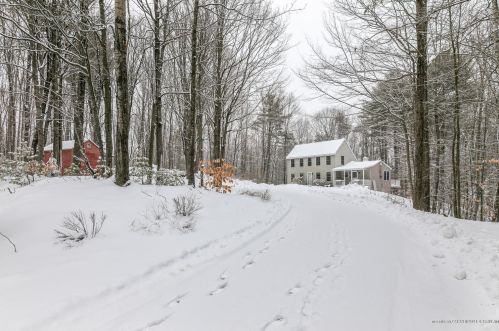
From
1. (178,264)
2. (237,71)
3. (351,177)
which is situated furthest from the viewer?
(351,177)

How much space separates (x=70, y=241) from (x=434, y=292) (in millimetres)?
4765

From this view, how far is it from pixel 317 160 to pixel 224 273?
3448 cm

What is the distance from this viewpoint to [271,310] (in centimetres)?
288

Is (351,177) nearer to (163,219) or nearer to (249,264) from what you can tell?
(163,219)

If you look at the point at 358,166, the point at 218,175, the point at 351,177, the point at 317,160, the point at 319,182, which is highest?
the point at 317,160

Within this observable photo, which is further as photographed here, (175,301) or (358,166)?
(358,166)

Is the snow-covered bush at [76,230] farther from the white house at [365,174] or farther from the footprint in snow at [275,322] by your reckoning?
the white house at [365,174]

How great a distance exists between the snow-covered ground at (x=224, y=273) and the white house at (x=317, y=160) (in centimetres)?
2944

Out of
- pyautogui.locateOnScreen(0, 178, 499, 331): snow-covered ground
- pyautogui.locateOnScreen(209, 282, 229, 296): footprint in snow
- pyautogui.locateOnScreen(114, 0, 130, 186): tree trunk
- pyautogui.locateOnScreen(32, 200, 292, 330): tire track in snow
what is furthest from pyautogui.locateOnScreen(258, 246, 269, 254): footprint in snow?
pyautogui.locateOnScreen(114, 0, 130, 186): tree trunk

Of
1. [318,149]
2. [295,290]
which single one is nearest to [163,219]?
Result: [295,290]

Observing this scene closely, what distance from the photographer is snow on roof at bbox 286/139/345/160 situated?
3559cm

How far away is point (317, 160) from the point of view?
3703cm

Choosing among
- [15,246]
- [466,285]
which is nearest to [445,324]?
[466,285]

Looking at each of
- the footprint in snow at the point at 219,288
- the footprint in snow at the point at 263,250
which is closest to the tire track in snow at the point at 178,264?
the footprint in snow at the point at 263,250
